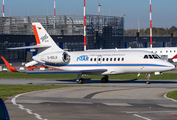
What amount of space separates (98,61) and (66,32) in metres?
55.3

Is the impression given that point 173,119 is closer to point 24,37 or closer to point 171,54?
point 171,54

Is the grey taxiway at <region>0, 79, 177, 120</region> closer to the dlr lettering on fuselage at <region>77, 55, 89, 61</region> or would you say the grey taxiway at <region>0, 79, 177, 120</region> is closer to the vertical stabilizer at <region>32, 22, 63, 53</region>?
the dlr lettering on fuselage at <region>77, 55, 89, 61</region>

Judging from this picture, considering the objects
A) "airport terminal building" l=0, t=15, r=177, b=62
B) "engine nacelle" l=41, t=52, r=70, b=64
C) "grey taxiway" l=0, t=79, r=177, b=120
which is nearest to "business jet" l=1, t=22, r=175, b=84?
"engine nacelle" l=41, t=52, r=70, b=64

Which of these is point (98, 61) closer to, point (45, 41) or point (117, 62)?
point (117, 62)

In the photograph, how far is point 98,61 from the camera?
34125mm

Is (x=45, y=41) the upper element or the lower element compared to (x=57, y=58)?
upper

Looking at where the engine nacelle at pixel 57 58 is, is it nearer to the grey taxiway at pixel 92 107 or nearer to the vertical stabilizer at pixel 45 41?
the vertical stabilizer at pixel 45 41

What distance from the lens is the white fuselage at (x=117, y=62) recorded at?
31.5 metres

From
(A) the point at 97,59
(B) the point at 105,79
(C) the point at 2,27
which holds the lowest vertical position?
(B) the point at 105,79

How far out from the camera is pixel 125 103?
59.5 ft

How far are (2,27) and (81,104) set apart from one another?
Result: 82269 mm

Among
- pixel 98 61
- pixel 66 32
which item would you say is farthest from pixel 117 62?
pixel 66 32

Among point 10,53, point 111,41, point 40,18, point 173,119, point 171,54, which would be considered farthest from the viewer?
point 40,18

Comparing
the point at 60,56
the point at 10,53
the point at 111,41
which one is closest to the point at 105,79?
the point at 60,56
